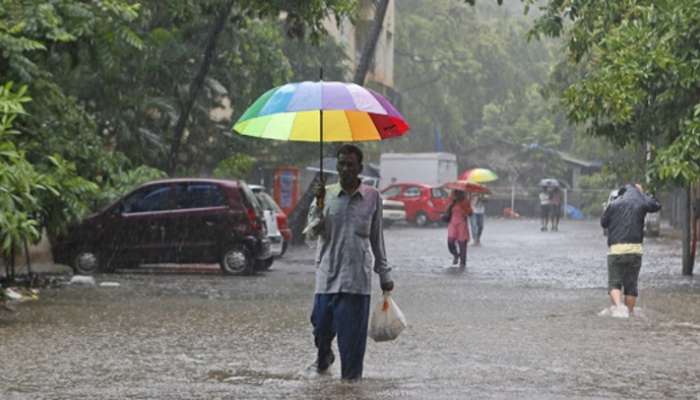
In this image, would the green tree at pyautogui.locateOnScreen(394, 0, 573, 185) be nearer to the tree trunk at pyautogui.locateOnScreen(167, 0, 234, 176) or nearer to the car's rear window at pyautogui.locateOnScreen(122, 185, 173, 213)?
the tree trunk at pyautogui.locateOnScreen(167, 0, 234, 176)

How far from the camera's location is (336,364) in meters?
11.3

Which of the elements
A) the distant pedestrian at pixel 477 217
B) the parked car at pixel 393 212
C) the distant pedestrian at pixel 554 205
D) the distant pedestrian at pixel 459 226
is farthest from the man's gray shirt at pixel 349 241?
the distant pedestrian at pixel 554 205

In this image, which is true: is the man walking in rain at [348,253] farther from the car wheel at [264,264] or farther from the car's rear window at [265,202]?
the car's rear window at [265,202]

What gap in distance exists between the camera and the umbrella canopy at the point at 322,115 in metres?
10.2

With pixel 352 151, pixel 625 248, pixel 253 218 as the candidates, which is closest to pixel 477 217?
pixel 253 218

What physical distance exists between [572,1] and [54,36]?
9109 mm

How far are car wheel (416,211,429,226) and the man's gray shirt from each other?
1585 inches

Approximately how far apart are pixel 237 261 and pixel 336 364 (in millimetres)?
11697

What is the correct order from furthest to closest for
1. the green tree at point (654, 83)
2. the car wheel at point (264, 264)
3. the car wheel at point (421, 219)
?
the car wheel at point (421, 219) < the car wheel at point (264, 264) < the green tree at point (654, 83)

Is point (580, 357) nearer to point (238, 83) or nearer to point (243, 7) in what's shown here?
point (243, 7)

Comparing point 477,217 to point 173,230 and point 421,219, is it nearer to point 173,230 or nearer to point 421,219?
point 421,219

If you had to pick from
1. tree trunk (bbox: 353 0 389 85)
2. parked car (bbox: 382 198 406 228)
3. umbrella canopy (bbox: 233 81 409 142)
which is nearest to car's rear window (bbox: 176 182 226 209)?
tree trunk (bbox: 353 0 389 85)

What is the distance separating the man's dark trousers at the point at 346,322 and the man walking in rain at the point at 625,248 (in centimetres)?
714

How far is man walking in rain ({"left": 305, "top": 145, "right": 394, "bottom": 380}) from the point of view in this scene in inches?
380
